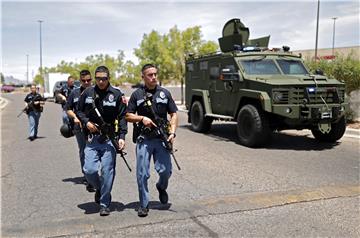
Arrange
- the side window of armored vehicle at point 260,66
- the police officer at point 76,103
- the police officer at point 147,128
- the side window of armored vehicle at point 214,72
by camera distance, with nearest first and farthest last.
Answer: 1. the police officer at point 147,128
2. the police officer at point 76,103
3. the side window of armored vehicle at point 260,66
4. the side window of armored vehicle at point 214,72

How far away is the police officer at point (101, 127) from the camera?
4.39 m

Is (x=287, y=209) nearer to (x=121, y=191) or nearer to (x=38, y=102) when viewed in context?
(x=121, y=191)

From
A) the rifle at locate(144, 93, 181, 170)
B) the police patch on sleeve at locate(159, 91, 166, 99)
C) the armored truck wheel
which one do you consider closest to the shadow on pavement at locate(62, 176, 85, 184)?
the rifle at locate(144, 93, 181, 170)

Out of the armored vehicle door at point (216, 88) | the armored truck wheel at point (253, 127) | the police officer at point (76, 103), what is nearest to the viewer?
the police officer at point (76, 103)

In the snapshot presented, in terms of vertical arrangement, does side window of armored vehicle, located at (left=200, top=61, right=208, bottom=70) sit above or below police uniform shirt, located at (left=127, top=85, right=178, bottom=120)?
Result: above

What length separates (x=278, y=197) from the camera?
16.8ft

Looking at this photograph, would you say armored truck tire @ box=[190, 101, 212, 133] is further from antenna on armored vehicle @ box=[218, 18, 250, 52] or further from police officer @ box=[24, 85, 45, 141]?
police officer @ box=[24, 85, 45, 141]

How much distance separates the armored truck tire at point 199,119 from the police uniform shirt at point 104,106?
6842 millimetres

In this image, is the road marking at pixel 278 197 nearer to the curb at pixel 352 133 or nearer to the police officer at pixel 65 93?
the police officer at pixel 65 93

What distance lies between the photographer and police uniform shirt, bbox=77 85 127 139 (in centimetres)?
446

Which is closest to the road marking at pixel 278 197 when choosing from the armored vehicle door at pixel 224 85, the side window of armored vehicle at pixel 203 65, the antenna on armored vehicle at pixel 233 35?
the armored vehicle door at pixel 224 85

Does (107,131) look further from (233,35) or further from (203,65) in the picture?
(203,65)

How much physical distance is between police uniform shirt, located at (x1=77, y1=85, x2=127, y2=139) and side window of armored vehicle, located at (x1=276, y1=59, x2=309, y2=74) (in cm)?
598

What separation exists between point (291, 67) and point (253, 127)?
7.16 ft
